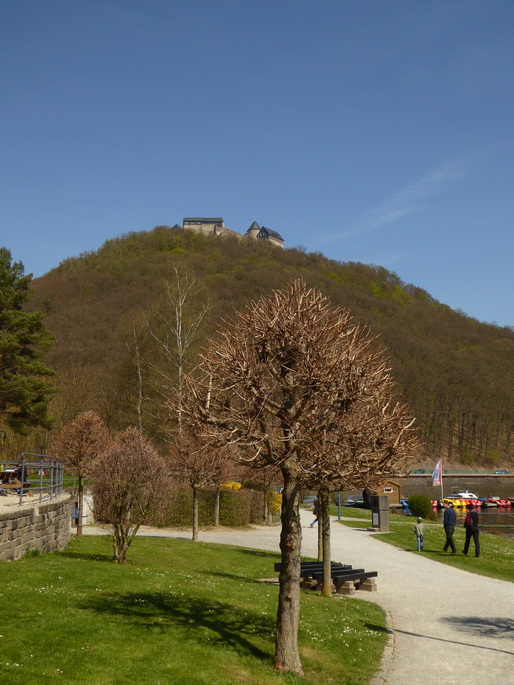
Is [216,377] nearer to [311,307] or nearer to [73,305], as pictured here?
[311,307]

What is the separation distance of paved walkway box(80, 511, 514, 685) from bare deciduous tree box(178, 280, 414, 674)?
2424 mm

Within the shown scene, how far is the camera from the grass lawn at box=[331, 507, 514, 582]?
20.6m

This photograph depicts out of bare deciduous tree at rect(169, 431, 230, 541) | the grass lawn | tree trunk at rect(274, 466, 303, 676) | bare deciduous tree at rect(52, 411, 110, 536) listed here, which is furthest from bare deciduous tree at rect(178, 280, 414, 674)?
bare deciduous tree at rect(52, 411, 110, 536)

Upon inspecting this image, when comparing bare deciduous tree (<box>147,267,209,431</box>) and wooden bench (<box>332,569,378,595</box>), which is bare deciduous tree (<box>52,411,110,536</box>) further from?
wooden bench (<box>332,569,378,595</box>)

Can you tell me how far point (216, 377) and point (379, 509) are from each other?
79.0ft

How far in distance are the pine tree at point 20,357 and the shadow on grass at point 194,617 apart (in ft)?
85.7

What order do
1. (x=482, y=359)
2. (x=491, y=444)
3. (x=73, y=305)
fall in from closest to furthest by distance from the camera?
(x=73, y=305), (x=491, y=444), (x=482, y=359)

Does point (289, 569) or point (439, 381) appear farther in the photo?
point (439, 381)

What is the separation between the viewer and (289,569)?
8.80 meters

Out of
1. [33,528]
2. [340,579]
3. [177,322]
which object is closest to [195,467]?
[33,528]

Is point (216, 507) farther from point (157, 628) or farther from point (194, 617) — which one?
point (157, 628)

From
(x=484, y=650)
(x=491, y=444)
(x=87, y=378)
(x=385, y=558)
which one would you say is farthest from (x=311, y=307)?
(x=491, y=444)

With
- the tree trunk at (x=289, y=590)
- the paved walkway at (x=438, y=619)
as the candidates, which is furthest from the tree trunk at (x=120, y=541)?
the tree trunk at (x=289, y=590)

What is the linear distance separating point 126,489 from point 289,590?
8809 millimetres
